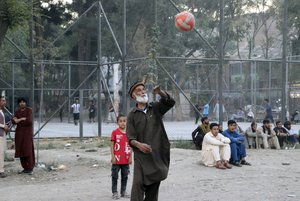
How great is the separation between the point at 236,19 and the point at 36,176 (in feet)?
86.7

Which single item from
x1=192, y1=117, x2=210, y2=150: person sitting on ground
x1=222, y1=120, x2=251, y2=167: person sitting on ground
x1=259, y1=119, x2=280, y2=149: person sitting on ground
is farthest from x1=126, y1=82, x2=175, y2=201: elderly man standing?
x1=259, y1=119, x2=280, y2=149: person sitting on ground

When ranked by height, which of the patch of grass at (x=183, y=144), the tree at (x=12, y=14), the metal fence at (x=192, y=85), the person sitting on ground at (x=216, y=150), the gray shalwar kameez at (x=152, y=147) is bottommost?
the patch of grass at (x=183, y=144)

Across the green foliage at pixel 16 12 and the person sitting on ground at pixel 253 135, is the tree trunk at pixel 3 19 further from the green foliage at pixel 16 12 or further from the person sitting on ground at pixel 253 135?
the person sitting on ground at pixel 253 135

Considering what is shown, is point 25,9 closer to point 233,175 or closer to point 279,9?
point 233,175

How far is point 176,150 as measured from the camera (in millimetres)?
13492

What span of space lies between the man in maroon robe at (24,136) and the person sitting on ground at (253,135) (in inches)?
252

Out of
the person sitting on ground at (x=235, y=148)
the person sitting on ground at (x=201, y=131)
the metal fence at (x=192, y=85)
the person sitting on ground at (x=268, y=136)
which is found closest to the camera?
the person sitting on ground at (x=235, y=148)

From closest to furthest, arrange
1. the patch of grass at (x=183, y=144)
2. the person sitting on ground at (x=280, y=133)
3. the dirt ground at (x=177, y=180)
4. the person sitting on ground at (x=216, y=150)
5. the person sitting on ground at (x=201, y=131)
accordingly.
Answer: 1. the dirt ground at (x=177, y=180)
2. the person sitting on ground at (x=216, y=150)
3. the person sitting on ground at (x=201, y=131)
4. the patch of grass at (x=183, y=144)
5. the person sitting on ground at (x=280, y=133)

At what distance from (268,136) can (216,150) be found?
421cm

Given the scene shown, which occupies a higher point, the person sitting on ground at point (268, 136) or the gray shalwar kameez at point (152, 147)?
the gray shalwar kameez at point (152, 147)

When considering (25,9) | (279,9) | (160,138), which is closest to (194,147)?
(25,9)

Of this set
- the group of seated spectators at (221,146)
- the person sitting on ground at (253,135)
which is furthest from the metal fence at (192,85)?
the group of seated spectators at (221,146)

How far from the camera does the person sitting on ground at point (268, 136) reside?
14227 mm

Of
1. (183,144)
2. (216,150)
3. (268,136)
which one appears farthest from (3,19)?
(268,136)
